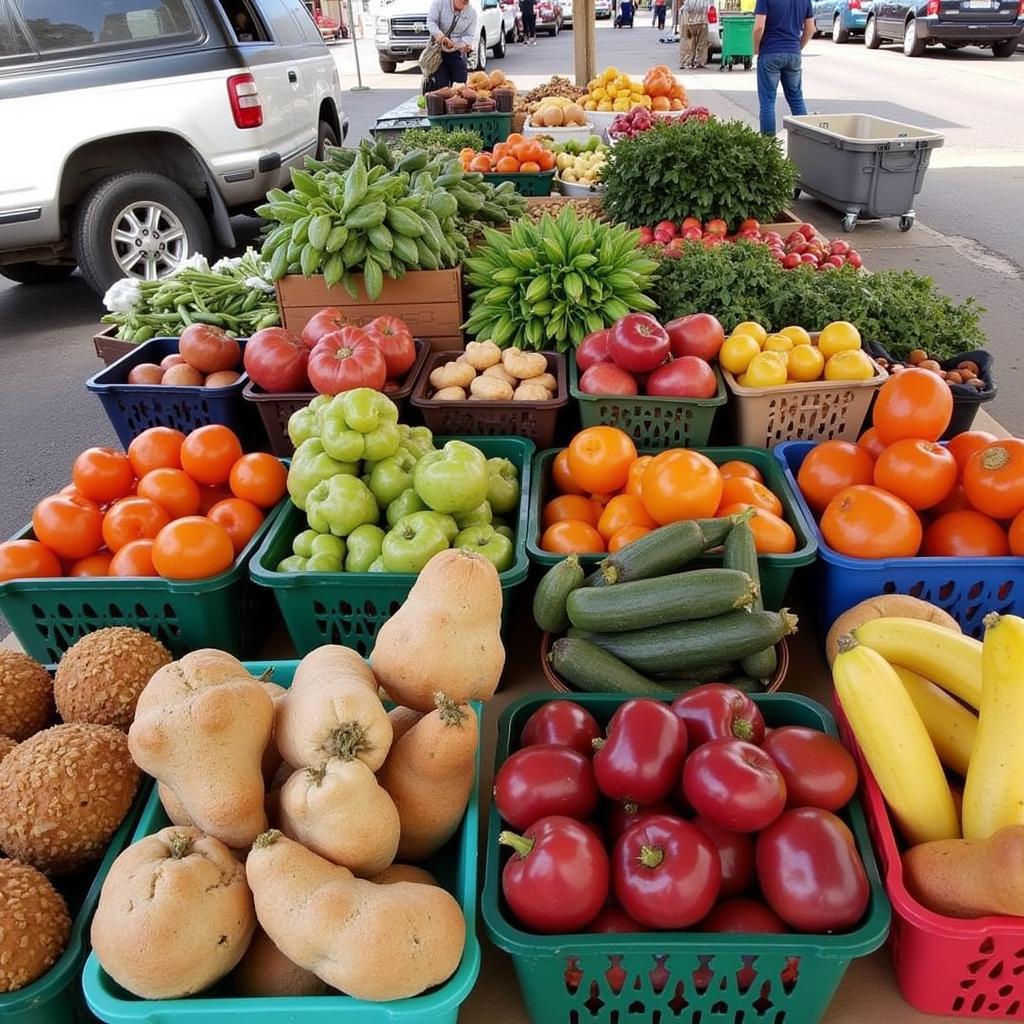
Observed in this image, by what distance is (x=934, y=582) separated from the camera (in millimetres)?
2043

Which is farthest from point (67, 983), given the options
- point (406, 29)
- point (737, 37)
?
point (406, 29)

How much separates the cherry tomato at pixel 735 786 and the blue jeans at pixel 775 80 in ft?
28.7

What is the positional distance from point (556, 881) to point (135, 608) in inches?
54.3

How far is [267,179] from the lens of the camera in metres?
6.73

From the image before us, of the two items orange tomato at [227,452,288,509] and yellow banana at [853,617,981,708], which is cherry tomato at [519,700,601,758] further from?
orange tomato at [227,452,288,509]

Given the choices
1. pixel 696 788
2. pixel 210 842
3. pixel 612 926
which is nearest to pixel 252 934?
pixel 210 842

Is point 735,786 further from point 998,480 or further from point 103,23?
point 103,23

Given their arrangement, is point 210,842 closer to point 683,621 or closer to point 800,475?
point 683,621

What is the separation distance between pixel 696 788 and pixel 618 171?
4.10 metres

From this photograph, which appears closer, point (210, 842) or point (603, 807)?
point (210, 842)

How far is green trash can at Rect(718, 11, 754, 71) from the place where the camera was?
19016 millimetres

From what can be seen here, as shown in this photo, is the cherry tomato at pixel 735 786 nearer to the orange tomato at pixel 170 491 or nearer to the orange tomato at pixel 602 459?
the orange tomato at pixel 602 459

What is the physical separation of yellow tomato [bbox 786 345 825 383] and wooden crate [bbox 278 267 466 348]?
1.25 meters

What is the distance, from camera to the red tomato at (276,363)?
109 inches
